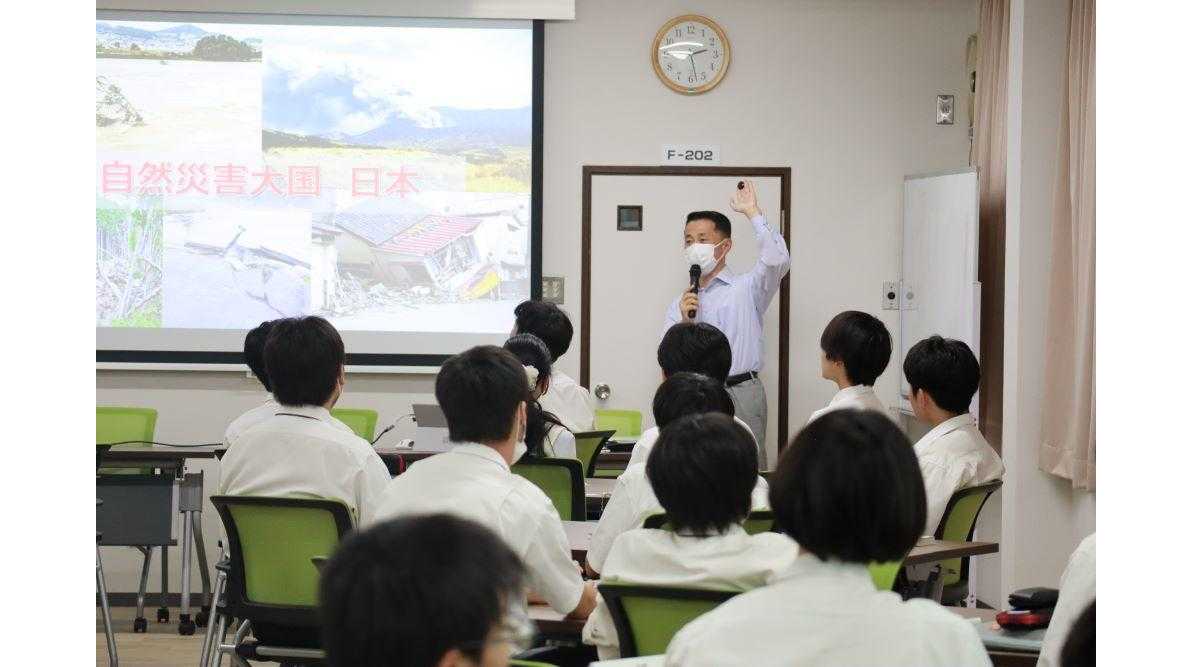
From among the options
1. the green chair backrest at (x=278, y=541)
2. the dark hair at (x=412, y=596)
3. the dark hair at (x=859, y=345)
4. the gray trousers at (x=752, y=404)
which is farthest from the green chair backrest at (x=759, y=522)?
the gray trousers at (x=752, y=404)

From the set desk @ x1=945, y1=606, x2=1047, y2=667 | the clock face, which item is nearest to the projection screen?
the clock face

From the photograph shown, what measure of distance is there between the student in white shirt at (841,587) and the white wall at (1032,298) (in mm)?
4001

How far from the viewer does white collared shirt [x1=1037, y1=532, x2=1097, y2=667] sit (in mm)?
2092

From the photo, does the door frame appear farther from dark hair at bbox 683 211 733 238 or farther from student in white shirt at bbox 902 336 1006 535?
student in white shirt at bbox 902 336 1006 535

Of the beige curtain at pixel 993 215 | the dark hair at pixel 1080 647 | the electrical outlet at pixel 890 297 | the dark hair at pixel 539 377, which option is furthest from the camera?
the electrical outlet at pixel 890 297

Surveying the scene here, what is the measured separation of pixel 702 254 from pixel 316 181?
75.8 inches

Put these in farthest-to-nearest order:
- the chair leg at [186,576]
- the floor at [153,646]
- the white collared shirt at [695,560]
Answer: the chair leg at [186,576]
the floor at [153,646]
the white collared shirt at [695,560]

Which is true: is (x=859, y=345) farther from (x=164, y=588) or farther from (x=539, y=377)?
(x=164, y=588)

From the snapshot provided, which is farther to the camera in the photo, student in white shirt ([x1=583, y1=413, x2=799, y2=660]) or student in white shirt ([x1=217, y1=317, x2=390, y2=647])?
student in white shirt ([x1=217, y1=317, x2=390, y2=647])

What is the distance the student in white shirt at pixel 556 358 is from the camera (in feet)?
15.6

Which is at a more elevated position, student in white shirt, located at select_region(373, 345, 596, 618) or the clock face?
the clock face

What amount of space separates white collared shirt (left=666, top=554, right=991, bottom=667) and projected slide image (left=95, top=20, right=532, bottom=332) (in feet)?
16.2

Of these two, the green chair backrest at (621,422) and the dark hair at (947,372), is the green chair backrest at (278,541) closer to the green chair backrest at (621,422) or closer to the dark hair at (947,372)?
the dark hair at (947,372)

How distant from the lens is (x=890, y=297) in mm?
6656
